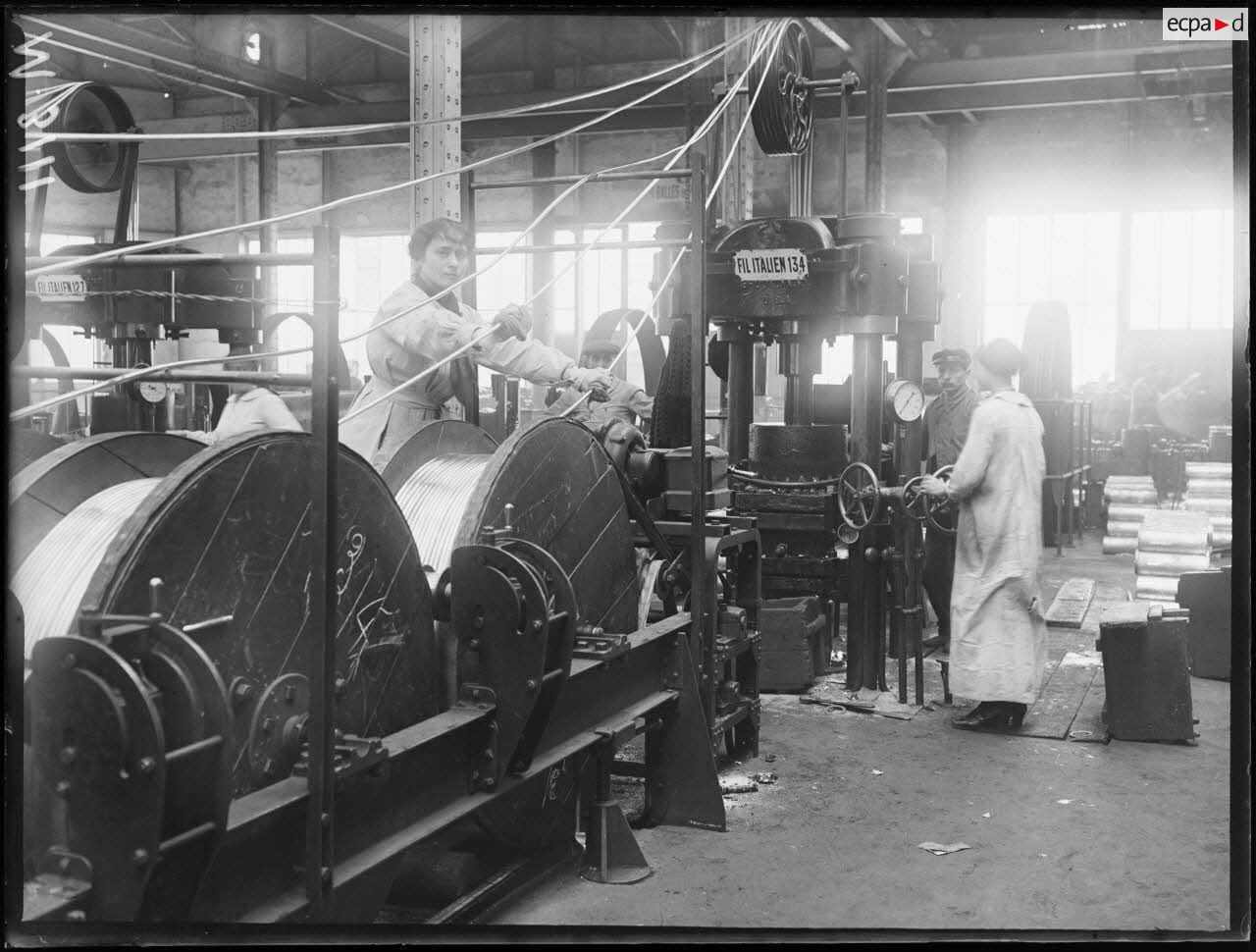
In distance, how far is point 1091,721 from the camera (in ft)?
22.5

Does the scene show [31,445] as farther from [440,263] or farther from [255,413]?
[440,263]

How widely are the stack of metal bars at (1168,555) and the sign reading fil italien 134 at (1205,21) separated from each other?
256 inches

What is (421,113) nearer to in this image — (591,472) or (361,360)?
(591,472)

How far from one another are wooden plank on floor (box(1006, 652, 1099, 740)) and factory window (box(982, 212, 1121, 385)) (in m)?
12.1

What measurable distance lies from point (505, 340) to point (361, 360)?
18.5m

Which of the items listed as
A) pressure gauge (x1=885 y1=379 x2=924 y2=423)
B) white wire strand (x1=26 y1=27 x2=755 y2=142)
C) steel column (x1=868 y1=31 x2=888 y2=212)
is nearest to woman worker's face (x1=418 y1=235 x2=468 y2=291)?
white wire strand (x1=26 y1=27 x2=755 y2=142)

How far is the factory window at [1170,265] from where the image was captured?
18703 millimetres

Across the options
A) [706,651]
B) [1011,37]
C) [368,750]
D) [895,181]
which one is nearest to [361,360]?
[895,181]

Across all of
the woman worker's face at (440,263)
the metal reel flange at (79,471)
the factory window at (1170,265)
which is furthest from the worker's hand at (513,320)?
the factory window at (1170,265)

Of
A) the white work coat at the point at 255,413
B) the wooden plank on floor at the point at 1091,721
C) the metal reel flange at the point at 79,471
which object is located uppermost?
the white work coat at the point at 255,413

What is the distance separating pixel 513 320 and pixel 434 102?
8.12 ft

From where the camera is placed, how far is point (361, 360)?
22859 millimetres

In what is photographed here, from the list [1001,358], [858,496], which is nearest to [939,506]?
[858,496]

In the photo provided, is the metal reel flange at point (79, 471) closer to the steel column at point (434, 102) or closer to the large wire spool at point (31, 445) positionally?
the large wire spool at point (31, 445)
